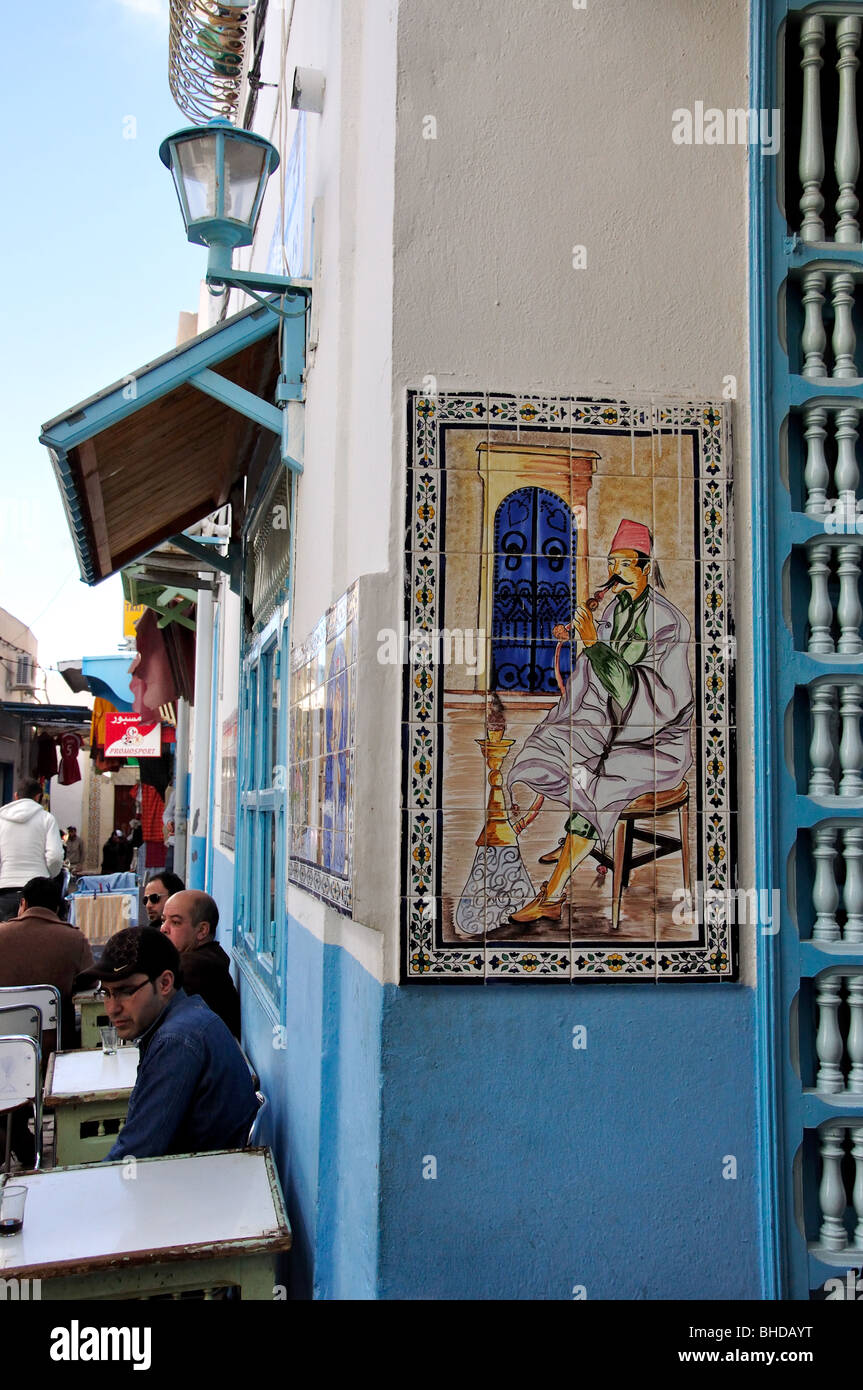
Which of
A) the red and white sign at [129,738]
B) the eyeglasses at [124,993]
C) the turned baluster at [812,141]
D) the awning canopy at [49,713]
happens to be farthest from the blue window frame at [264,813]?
the awning canopy at [49,713]

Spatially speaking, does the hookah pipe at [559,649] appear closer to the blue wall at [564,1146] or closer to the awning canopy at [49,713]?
the blue wall at [564,1146]

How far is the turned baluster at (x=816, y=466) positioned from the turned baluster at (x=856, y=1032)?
1.06 metres

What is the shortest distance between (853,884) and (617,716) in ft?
2.15

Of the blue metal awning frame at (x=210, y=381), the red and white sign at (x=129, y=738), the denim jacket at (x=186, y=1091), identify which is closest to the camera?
the denim jacket at (x=186, y=1091)

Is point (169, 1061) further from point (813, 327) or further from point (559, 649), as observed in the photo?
point (813, 327)

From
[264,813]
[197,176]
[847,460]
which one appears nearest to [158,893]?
[264,813]

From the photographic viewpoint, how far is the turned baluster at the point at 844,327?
2717 mm

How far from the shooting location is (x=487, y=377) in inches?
103

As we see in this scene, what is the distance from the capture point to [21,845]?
910cm

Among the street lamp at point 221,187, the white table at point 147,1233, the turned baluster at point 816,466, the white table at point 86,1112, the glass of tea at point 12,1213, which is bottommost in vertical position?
the white table at point 86,1112

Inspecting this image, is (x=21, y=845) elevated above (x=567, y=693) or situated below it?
below

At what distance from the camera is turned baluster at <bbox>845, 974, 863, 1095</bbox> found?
257 centimetres

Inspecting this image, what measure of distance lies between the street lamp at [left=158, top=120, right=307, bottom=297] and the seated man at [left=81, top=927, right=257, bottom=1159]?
2148mm
